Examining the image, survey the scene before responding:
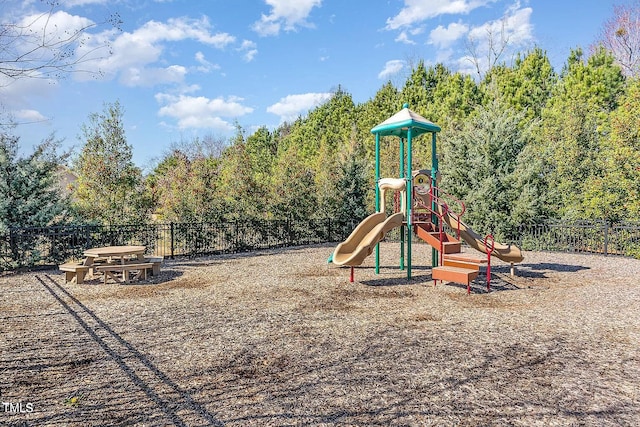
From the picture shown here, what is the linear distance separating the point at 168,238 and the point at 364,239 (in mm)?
8790

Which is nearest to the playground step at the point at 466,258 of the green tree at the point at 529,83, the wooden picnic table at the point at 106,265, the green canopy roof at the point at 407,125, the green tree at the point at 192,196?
the green canopy roof at the point at 407,125

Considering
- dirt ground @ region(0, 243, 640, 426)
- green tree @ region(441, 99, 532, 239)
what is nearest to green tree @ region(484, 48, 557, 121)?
green tree @ region(441, 99, 532, 239)

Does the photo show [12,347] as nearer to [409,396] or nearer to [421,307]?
[409,396]

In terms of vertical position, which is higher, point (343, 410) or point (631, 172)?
point (631, 172)

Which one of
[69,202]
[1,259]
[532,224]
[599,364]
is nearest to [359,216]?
[532,224]

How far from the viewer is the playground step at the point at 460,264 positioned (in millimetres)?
7777

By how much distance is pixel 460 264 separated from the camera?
801cm

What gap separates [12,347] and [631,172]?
50.8 ft

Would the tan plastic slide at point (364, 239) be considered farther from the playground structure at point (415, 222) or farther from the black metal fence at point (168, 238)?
the black metal fence at point (168, 238)

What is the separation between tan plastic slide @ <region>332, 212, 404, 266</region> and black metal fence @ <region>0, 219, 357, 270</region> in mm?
6469

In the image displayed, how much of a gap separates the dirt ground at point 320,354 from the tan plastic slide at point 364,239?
1.89ft

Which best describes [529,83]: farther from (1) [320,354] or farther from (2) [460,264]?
(1) [320,354]

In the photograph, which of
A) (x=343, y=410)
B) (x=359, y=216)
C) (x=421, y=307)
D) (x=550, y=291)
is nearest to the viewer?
(x=343, y=410)

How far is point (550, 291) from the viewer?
26.1 feet
